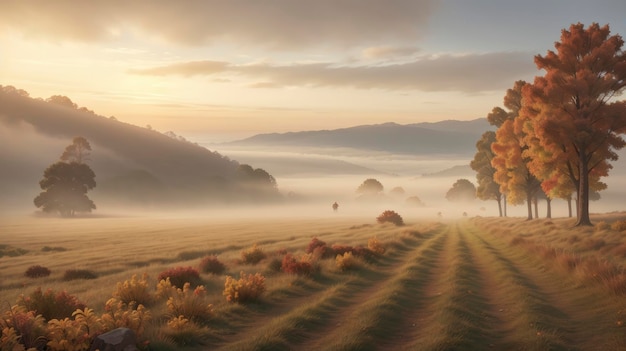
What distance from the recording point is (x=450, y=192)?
180m

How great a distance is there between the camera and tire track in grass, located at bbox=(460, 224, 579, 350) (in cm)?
1053

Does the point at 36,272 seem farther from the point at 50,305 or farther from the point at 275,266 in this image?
the point at 50,305

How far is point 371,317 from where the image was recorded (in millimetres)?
12664

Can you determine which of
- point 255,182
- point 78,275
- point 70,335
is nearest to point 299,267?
point 70,335

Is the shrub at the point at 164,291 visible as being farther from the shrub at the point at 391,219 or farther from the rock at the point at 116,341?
the shrub at the point at 391,219

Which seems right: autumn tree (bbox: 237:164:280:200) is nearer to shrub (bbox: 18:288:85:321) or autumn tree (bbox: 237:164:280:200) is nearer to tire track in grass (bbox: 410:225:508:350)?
tire track in grass (bbox: 410:225:508:350)

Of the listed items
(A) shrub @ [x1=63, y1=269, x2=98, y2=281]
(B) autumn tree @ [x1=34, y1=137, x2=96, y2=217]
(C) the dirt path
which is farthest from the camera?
(B) autumn tree @ [x1=34, y1=137, x2=96, y2=217]

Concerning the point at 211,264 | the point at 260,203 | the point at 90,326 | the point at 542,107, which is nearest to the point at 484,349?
the point at 90,326

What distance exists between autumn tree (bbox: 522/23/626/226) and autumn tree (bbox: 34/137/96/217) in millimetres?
96578

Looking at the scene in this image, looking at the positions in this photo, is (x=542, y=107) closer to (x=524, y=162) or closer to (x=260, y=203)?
(x=524, y=162)

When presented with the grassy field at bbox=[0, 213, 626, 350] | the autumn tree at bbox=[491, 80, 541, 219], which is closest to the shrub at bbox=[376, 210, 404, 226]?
the autumn tree at bbox=[491, 80, 541, 219]

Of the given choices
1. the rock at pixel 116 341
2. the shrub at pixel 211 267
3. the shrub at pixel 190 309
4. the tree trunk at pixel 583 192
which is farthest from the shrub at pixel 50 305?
the tree trunk at pixel 583 192

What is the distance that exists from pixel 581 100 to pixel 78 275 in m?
36.8

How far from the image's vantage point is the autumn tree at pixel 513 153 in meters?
49.4
